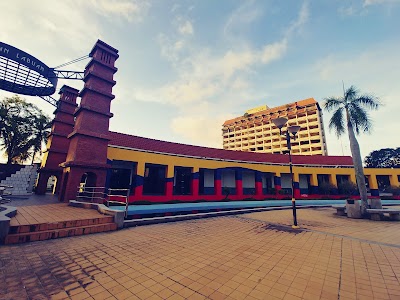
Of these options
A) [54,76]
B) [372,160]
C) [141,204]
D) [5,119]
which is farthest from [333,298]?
[372,160]

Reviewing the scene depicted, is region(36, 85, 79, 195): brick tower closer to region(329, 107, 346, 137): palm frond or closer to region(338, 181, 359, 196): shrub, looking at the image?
region(329, 107, 346, 137): palm frond

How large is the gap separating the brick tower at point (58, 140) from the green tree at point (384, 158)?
73.0 m

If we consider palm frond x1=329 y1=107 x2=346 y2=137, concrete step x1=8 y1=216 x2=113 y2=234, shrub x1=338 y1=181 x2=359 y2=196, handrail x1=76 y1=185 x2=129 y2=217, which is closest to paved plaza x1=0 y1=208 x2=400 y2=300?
concrete step x1=8 y1=216 x2=113 y2=234

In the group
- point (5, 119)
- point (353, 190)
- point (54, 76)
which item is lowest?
point (353, 190)

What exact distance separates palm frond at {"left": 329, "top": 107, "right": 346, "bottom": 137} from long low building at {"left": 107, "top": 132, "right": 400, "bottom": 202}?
10882 mm

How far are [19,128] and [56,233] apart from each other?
31.3m

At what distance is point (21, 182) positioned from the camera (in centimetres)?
1678

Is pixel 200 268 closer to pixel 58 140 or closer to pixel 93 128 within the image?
pixel 93 128

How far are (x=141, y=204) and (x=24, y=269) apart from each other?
38.1 feet

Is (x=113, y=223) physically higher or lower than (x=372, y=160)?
lower

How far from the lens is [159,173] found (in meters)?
22.2

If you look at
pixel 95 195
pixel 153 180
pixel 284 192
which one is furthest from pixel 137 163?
pixel 284 192

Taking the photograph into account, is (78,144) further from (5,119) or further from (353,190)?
(353,190)

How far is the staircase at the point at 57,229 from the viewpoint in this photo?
548cm
